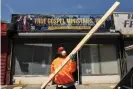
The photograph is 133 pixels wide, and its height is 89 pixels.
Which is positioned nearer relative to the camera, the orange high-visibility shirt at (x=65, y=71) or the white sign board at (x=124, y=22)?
the orange high-visibility shirt at (x=65, y=71)

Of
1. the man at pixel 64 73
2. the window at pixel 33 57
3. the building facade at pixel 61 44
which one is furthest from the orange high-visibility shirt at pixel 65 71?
the window at pixel 33 57

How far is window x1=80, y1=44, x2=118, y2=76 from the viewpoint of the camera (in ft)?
58.7

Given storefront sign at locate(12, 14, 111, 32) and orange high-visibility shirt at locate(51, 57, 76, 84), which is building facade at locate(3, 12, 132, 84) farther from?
orange high-visibility shirt at locate(51, 57, 76, 84)

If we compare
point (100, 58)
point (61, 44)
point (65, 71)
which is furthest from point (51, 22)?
point (65, 71)

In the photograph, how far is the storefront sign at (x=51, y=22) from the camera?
57.8 ft

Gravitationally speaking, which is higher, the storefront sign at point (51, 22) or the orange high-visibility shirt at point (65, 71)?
the storefront sign at point (51, 22)

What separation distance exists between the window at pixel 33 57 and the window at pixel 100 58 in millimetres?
2194

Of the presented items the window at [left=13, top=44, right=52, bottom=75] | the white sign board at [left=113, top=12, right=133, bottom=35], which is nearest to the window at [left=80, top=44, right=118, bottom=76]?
the white sign board at [left=113, top=12, right=133, bottom=35]

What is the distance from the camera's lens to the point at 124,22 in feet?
58.5

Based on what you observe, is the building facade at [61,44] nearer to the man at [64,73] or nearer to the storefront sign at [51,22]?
the storefront sign at [51,22]

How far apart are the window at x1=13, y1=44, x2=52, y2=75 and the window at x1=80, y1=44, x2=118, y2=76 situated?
2194mm

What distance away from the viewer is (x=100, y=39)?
17.8 metres

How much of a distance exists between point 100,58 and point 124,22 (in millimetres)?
2704

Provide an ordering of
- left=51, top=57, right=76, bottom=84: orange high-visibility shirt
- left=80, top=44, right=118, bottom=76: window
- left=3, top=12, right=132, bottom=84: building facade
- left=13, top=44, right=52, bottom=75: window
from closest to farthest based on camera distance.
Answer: left=51, top=57, right=76, bottom=84: orange high-visibility shirt → left=3, top=12, right=132, bottom=84: building facade → left=13, top=44, right=52, bottom=75: window → left=80, top=44, right=118, bottom=76: window
